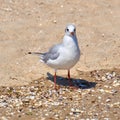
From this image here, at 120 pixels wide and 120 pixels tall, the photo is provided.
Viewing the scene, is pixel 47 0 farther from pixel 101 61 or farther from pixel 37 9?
pixel 101 61

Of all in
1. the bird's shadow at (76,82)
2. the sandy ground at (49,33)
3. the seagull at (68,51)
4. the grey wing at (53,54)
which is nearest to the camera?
the seagull at (68,51)

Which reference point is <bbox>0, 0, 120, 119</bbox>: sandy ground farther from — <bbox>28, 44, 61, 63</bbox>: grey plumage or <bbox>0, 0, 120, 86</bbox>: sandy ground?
<bbox>28, 44, 61, 63</bbox>: grey plumage

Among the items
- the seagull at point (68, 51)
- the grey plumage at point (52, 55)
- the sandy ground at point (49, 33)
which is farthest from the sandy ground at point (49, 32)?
the seagull at point (68, 51)

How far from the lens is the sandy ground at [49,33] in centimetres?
835

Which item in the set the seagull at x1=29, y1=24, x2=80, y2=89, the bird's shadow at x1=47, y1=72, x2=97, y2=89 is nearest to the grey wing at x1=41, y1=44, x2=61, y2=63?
the seagull at x1=29, y1=24, x2=80, y2=89

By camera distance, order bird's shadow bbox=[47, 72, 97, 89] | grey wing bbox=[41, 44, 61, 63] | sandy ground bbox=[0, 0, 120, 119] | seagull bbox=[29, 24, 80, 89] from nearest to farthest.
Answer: seagull bbox=[29, 24, 80, 89] < grey wing bbox=[41, 44, 61, 63] < bird's shadow bbox=[47, 72, 97, 89] < sandy ground bbox=[0, 0, 120, 119]

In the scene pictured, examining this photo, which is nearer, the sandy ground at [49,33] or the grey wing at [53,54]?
the grey wing at [53,54]

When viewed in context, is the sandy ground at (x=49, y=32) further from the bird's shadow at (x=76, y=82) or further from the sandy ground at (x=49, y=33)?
the bird's shadow at (x=76, y=82)

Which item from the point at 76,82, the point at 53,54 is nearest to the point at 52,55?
the point at 53,54

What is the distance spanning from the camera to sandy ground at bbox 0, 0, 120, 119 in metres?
8.35

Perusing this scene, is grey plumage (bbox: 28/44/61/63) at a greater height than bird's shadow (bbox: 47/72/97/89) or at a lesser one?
greater

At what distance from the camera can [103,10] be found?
1107cm

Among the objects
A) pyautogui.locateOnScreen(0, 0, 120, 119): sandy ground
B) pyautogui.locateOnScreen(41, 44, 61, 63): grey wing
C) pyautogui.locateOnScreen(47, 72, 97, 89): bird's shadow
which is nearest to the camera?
pyautogui.locateOnScreen(41, 44, 61, 63): grey wing

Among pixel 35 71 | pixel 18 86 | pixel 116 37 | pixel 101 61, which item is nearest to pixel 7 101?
pixel 18 86
